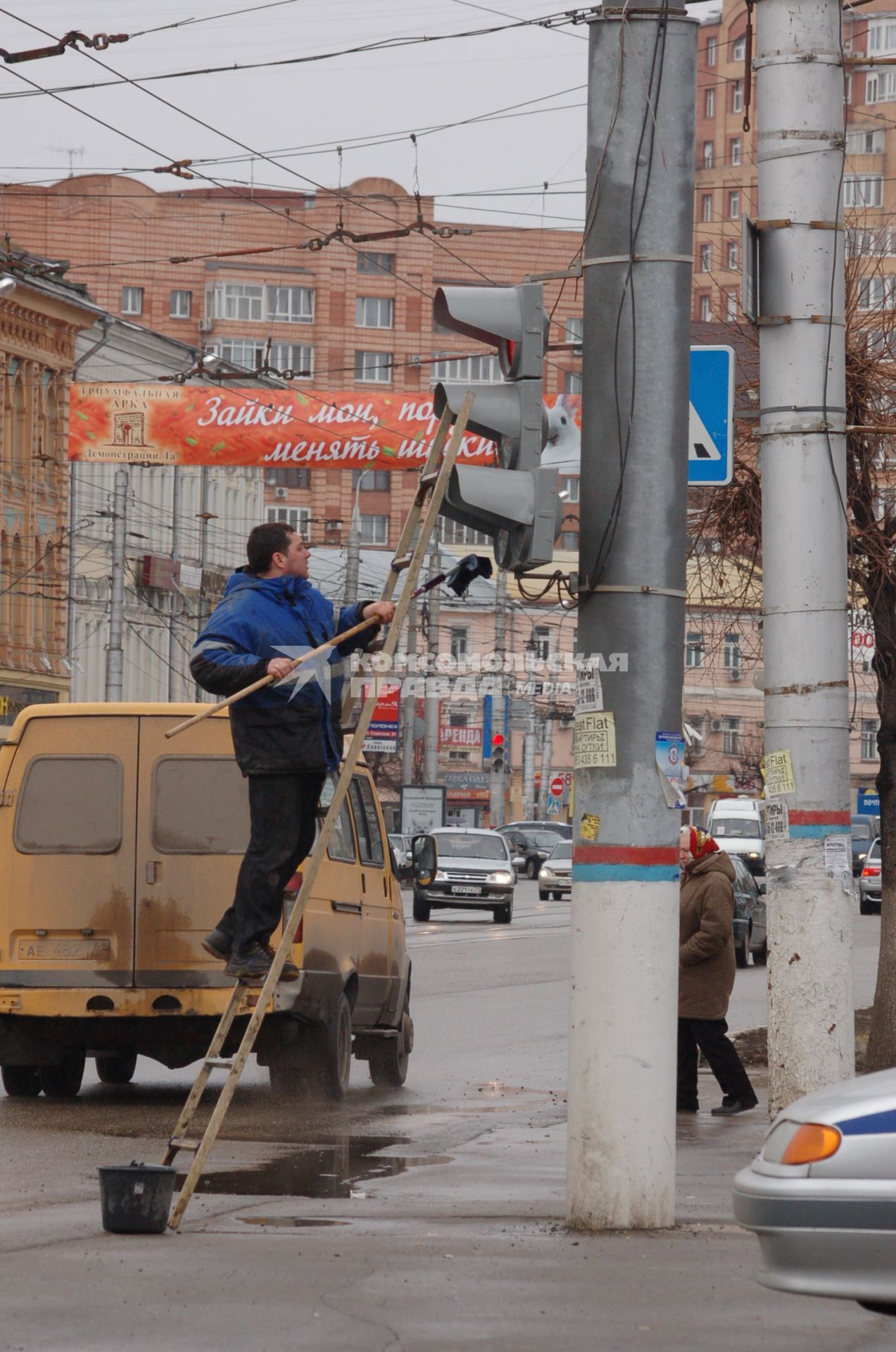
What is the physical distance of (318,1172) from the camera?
9852 mm

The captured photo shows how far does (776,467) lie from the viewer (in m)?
10.5

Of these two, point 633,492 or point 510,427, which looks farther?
point 633,492

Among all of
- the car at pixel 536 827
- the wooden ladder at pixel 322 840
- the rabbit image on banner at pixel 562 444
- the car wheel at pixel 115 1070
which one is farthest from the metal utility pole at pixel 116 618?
the wooden ladder at pixel 322 840

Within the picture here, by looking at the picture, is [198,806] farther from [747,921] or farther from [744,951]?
[747,921]

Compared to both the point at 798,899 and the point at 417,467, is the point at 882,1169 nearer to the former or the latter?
the point at 798,899

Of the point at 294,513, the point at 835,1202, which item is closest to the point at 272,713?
the point at 835,1202

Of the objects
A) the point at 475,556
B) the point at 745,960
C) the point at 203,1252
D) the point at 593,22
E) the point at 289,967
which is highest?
the point at 593,22

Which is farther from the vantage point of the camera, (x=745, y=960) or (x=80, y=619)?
(x=80, y=619)

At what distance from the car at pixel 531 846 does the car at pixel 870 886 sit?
22887 millimetres

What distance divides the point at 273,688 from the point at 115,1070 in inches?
286

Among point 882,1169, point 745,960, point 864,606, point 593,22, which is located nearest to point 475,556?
point 593,22

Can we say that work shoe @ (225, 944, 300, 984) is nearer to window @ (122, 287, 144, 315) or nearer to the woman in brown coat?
the woman in brown coat

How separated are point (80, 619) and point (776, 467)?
50380 mm

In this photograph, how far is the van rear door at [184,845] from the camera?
1261 centimetres
